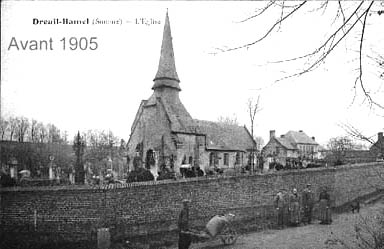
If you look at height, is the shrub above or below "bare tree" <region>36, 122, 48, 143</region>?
below

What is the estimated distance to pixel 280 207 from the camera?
43.4 ft

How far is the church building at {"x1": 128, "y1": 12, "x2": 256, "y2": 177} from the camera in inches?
1125

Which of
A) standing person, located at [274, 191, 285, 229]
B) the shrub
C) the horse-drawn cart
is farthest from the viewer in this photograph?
standing person, located at [274, 191, 285, 229]

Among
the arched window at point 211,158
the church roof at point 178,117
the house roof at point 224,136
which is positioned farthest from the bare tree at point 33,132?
the arched window at point 211,158

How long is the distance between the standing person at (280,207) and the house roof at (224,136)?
19.8 metres

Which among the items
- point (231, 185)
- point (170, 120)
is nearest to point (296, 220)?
point (231, 185)

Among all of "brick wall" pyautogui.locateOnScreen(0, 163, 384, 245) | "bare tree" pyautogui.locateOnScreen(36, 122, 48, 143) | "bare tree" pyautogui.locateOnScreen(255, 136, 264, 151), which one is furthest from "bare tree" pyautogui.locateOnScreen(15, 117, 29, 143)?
"bare tree" pyautogui.locateOnScreen(255, 136, 264, 151)

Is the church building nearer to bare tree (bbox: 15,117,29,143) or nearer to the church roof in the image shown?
the church roof

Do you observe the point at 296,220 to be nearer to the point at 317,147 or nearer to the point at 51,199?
the point at 51,199

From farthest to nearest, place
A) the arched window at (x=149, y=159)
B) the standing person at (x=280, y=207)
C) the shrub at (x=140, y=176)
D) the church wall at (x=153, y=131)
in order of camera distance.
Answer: the arched window at (x=149, y=159) → the church wall at (x=153, y=131) → the standing person at (x=280, y=207) → the shrub at (x=140, y=176)

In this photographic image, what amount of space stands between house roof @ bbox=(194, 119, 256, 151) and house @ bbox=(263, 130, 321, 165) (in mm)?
19759

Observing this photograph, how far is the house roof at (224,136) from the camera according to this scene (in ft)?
115

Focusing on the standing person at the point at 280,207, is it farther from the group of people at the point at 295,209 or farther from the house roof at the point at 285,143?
the house roof at the point at 285,143

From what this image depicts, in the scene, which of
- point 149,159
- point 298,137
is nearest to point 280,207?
point 149,159
